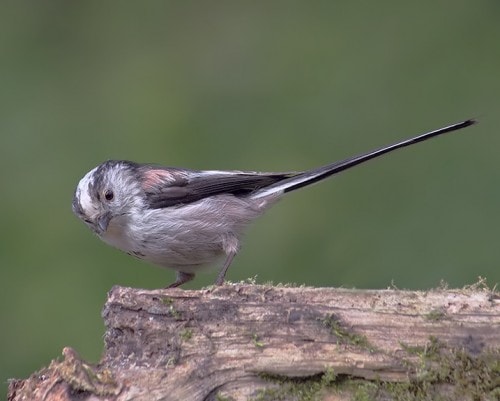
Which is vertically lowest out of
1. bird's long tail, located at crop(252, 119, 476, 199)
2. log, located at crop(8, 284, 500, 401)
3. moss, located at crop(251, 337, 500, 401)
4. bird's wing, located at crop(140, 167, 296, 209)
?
moss, located at crop(251, 337, 500, 401)

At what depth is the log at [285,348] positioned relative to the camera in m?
4.62

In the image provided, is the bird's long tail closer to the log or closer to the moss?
the log

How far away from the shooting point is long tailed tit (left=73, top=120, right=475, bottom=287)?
6.68m

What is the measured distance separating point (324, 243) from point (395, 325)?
416 centimetres

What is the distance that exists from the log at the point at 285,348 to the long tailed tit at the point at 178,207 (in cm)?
167

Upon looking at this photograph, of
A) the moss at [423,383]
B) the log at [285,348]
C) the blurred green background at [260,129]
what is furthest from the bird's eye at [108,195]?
the moss at [423,383]

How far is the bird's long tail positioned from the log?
1.16m

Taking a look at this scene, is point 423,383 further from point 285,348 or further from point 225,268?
point 225,268

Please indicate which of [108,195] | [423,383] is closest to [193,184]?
[108,195]

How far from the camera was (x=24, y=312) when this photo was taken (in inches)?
358

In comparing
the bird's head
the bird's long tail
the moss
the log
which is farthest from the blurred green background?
the moss

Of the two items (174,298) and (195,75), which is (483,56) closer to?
(195,75)

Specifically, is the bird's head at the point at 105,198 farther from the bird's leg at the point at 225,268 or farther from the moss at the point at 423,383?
the moss at the point at 423,383

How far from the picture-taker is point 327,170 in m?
6.50
